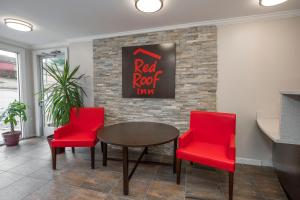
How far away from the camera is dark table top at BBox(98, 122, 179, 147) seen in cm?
188

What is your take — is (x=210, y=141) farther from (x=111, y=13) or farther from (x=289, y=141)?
(x=111, y=13)

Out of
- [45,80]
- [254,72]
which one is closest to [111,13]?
[254,72]

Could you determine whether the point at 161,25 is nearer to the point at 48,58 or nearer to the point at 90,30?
the point at 90,30

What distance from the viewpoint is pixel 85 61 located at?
3.40m

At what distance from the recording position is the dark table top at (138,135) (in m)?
1.88

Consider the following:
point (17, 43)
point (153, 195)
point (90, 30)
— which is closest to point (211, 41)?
point (90, 30)

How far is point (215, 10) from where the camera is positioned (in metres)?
2.23


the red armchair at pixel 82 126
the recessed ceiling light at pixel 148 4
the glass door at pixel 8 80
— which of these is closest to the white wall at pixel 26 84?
the glass door at pixel 8 80

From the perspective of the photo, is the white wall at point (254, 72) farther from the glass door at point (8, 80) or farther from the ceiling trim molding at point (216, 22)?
the glass door at point (8, 80)

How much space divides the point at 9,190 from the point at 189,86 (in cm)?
298

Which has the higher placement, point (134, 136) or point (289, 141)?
point (289, 141)

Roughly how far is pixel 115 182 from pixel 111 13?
2446mm

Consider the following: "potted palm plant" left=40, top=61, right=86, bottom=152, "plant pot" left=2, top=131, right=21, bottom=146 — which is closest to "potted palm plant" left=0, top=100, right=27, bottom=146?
"plant pot" left=2, top=131, right=21, bottom=146

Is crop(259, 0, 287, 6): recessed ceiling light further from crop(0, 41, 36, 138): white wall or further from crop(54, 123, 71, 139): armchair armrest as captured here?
crop(0, 41, 36, 138): white wall
